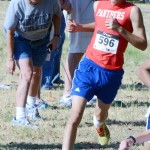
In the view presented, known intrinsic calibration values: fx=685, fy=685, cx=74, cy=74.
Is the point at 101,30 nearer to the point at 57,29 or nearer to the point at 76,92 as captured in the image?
the point at 76,92

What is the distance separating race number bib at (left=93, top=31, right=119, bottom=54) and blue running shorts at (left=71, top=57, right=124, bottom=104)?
170 millimetres

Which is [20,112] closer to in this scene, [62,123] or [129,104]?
[62,123]

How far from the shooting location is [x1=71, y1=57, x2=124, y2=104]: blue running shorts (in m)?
6.34

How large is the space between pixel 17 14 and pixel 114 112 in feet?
6.48

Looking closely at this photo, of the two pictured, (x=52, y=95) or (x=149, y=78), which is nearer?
(x=149, y=78)

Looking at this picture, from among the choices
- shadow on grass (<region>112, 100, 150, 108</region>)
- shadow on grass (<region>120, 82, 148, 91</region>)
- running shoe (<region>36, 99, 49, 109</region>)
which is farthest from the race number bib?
shadow on grass (<region>120, 82, 148, 91</region>)

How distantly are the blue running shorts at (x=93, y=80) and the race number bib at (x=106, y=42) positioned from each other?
170mm

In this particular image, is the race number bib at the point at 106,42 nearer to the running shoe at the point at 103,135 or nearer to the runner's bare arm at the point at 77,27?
the runner's bare arm at the point at 77,27

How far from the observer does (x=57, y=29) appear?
26.5 ft

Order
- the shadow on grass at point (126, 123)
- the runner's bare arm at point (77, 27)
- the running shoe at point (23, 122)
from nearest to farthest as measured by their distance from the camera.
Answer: the runner's bare arm at point (77, 27)
the running shoe at point (23, 122)
the shadow on grass at point (126, 123)

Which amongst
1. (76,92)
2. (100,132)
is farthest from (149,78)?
(100,132)

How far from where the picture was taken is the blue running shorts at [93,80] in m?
6.34

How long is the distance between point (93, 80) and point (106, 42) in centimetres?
38

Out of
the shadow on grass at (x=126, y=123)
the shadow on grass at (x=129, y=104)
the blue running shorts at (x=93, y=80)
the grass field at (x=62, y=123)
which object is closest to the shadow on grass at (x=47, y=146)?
the grass field at (x=62, y=123)
